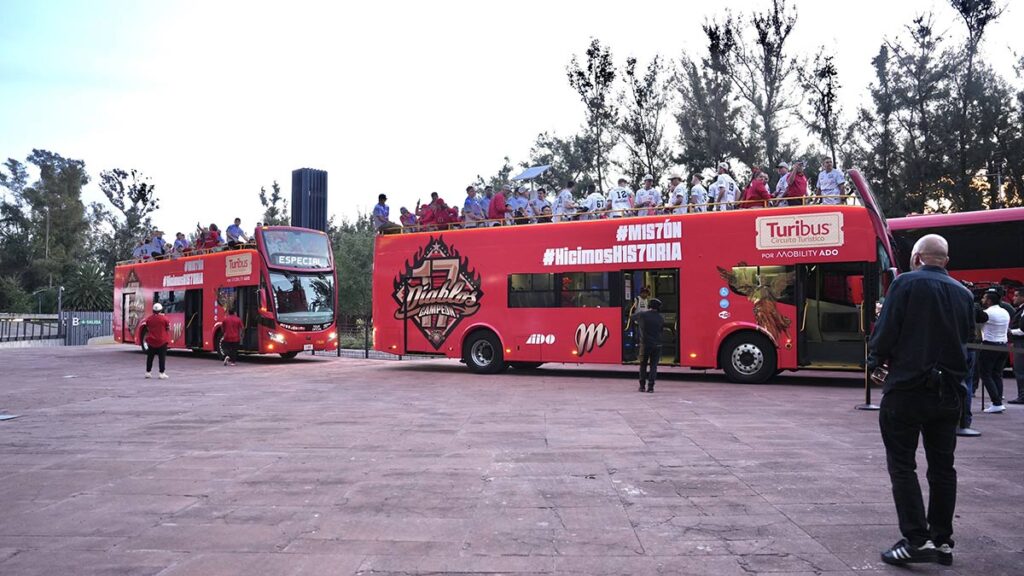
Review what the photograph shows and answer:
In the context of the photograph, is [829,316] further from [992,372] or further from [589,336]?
[589,336]

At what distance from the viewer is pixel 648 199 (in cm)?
1521

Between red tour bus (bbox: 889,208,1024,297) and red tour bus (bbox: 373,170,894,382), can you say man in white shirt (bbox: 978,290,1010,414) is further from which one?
red tour bus (bbox: 889,208,1024,297)

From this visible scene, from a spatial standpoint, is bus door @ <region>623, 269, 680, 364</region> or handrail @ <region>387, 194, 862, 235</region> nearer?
handrail @ <region>387, 194, 862, 235</region>

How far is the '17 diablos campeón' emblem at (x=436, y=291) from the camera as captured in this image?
16.4m

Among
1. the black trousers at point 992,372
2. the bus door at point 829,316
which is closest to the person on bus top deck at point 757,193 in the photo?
the bus door at point 829,316

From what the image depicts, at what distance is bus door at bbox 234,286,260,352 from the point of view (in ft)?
67.8

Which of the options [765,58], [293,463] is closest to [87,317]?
[765,58]

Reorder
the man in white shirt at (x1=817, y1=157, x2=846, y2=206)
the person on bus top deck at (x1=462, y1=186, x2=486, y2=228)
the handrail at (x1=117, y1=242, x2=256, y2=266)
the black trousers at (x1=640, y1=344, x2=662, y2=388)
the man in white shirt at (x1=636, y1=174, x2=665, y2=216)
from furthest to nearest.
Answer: the handrail at (x1=117, y1=242, x2=256, y2=266) → the person on bus top deck at (x1=462, y1=186, x2=486, y2=228) → the man in white shirt at (x1=636, y1=174, x2=665, y2=216) → the man in white shirt at (x1=817, y1=157, x2=846, y2=206) → the black trousers at (x1=640, y1=344, x2=662, y2=388)

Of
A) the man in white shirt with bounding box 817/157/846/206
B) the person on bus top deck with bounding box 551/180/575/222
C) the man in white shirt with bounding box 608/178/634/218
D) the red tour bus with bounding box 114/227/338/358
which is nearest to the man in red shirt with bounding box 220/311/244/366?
the red tour bus with bounding box 114/227/338/358

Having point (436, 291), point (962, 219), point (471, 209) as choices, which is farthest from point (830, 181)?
point (436, 291)

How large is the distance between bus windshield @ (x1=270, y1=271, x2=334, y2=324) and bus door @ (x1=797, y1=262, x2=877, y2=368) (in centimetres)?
1344

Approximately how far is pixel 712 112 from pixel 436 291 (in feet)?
59.6

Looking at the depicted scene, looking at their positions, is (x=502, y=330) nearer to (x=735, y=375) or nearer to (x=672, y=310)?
(x=672, y=310)

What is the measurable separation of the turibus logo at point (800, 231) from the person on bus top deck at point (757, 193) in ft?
1.45
